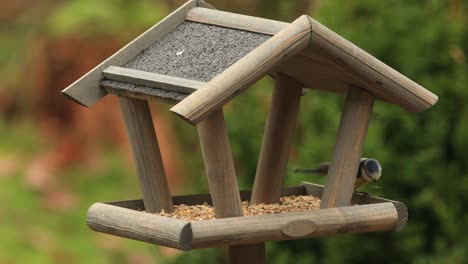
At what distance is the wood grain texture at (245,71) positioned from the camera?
2496 millimetres

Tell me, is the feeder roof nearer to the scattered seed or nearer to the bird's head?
the bird's head

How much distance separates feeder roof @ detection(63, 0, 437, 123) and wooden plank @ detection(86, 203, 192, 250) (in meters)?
0.32

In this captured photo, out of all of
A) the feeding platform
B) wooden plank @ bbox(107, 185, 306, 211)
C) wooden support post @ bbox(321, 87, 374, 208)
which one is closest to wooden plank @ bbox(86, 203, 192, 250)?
the feeding platform

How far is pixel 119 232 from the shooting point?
9.30 feet

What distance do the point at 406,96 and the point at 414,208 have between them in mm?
2073

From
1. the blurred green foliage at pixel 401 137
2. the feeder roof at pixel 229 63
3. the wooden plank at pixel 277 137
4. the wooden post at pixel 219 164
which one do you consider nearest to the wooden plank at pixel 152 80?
the feeder roof at pixel 229 63

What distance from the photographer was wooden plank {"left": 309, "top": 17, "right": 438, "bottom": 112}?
271 cm

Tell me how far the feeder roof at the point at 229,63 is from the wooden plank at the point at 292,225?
33 centimetres

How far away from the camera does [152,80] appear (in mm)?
2812

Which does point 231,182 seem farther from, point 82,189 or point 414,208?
point 82,189

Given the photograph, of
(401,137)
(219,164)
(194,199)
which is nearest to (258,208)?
(194,199)

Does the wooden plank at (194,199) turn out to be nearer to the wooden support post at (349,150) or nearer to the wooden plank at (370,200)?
the wooden plank at (370,200)

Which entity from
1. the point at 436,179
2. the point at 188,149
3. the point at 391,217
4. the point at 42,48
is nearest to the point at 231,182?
the point at 391,217

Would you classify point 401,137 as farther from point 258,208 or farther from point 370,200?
point 258,208
